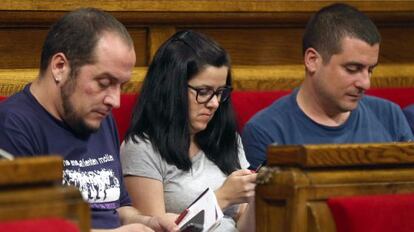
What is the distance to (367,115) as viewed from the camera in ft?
7.82

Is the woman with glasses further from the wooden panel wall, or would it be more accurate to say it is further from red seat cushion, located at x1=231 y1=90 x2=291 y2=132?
the wooden panel wall

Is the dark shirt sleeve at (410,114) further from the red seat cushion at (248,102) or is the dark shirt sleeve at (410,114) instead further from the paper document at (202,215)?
the paper document at (202,215)

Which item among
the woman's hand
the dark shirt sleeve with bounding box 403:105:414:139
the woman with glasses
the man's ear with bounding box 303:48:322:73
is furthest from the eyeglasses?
the dark shirt sleeve with bounding box 403:105:414:139

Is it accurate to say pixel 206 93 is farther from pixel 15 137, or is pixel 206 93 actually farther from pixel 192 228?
pixel 15 137

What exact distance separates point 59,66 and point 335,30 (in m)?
0.79

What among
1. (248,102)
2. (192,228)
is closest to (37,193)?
(192,228)

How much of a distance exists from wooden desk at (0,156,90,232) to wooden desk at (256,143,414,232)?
0.37 meters

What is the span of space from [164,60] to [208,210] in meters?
0.45

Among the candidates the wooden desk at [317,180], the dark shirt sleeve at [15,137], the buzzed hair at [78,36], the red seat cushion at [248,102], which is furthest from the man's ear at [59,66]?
the red seat cushion at [248,102]

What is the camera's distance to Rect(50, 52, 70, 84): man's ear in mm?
1805

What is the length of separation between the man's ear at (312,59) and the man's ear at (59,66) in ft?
2.43

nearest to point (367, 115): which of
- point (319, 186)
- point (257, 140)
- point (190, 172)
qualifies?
point (257, 140)

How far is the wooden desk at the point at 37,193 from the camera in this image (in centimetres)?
123

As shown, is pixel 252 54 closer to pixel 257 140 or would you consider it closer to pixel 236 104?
pixel 236 104
